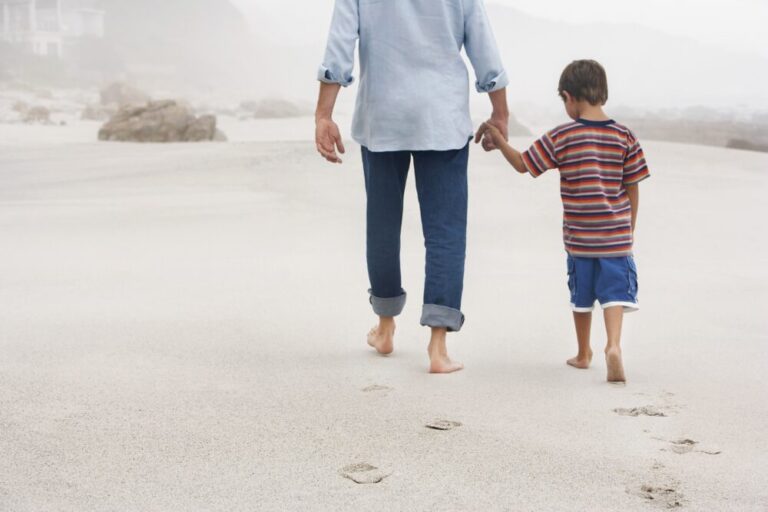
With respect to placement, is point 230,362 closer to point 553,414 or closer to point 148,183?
point 553,414

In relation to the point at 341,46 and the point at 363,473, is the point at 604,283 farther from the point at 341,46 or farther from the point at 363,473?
the point at 363,473

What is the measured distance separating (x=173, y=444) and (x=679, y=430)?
112 centimetres

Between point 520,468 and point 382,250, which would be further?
point 382,250

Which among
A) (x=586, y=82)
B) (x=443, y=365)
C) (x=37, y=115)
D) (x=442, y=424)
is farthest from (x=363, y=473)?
(x=37, y=115)

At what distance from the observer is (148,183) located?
7.58 meters

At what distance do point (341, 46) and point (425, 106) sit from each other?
0.29m

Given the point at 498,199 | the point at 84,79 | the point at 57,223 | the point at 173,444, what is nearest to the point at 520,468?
the point at 173,444

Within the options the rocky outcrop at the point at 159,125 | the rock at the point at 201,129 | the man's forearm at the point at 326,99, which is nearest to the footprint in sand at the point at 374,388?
the man's forearm at the point at 326,99

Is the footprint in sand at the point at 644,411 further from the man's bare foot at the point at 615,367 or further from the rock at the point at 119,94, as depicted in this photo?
the rock at the point at 119,94

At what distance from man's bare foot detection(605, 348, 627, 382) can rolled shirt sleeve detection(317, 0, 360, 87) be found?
103cm

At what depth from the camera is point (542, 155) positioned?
273 centimetres

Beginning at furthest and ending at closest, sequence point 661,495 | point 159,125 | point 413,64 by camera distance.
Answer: point 159,125 → point 413,64 → point 661,495

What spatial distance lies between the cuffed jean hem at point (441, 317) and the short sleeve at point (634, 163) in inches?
24.2

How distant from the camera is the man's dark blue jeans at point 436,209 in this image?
2.84 meters
